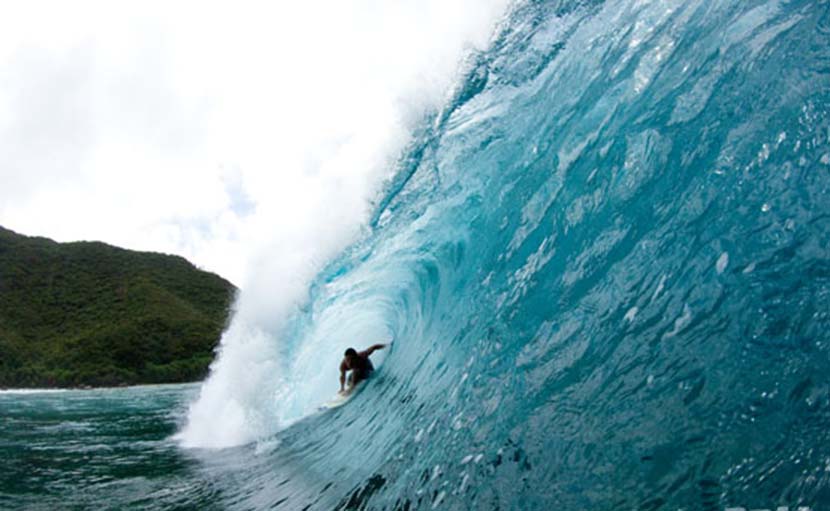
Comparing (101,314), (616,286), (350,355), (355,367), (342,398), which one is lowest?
(616,286)

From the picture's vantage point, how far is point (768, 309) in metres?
3.47

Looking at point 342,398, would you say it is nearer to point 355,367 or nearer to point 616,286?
point 355,367

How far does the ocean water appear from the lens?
10.5ft

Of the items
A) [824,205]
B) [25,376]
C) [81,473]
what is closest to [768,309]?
[824,205]

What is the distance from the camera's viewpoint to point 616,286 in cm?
459

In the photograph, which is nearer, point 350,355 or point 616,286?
point 616,286

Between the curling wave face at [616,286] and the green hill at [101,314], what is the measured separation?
124 feet

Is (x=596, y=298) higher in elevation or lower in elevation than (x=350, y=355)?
lower

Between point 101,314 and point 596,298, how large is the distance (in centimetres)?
8617

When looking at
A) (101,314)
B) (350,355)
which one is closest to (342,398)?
(350,355)

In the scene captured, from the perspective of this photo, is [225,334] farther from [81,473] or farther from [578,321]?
[578,321]

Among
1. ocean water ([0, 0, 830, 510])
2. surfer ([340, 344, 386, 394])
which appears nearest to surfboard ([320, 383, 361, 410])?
surfer ([340, 344, 386, 394])

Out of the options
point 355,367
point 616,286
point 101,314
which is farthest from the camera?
point 101,314

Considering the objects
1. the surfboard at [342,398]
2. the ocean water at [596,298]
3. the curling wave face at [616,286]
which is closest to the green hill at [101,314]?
the surfboard at [342,398]
